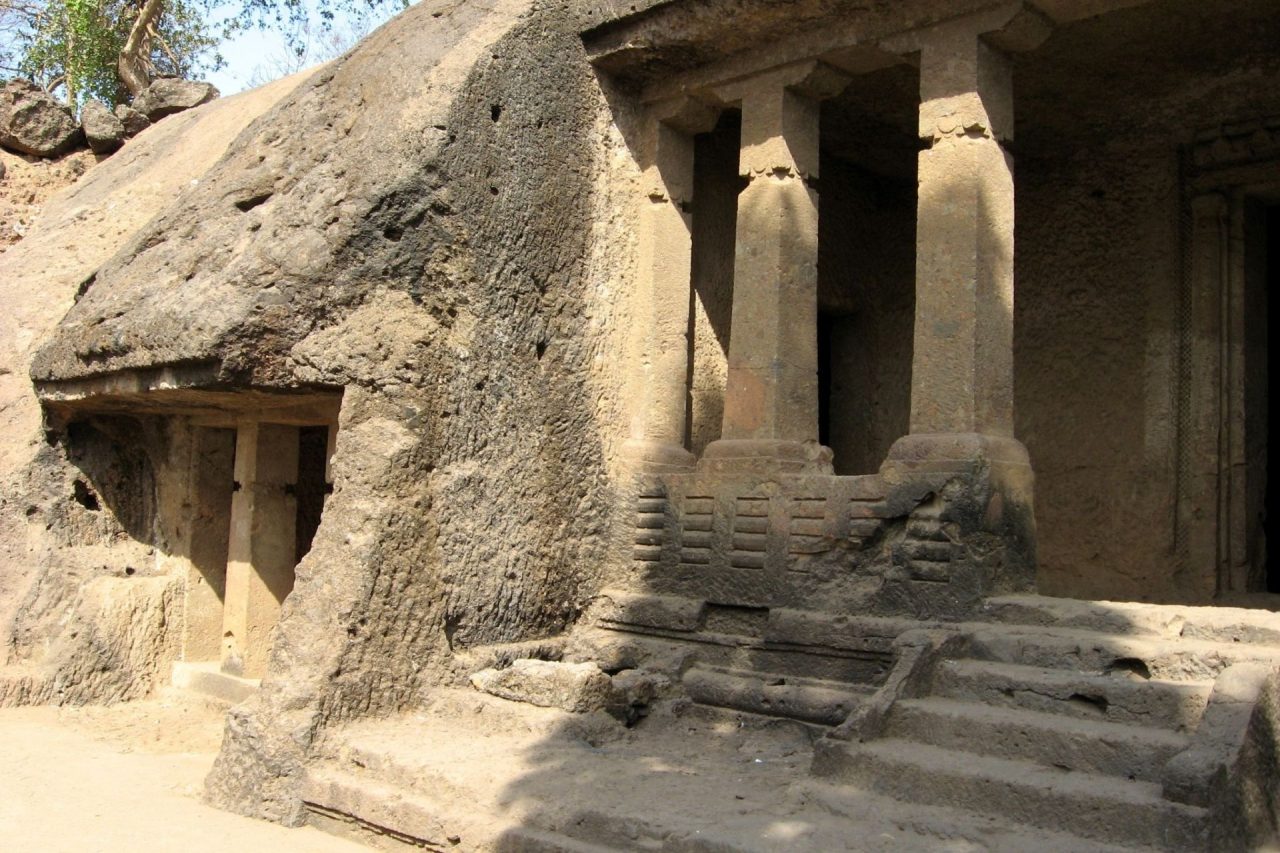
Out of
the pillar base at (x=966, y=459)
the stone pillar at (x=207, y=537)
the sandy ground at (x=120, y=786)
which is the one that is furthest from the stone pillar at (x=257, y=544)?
the pillar base at (x=966, y=459)

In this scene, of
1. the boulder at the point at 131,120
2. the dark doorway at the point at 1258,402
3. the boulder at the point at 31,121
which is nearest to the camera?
the dark doorway at the point at 1258,402

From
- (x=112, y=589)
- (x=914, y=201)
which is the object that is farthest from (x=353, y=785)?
(x=914, y=201)

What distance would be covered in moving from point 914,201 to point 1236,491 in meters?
3.13

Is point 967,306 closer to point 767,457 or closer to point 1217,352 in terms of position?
point 767,457

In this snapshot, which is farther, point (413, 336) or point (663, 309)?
point (663, 309)

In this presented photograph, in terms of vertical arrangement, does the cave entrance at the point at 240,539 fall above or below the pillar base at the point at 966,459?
below

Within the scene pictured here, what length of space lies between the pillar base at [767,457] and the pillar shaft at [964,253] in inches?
27.5

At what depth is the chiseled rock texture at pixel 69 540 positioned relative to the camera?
6914 millimetres

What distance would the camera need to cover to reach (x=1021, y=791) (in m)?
3.99

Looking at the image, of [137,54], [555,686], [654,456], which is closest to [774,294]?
[654,456]

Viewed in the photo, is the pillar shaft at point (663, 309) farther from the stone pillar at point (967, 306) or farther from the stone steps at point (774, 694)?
the stone pillar at point (967, 306)

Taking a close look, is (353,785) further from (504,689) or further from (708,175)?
(708,175)

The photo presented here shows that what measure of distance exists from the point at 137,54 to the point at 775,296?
12.1 m

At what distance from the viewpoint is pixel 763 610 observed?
6090mm
